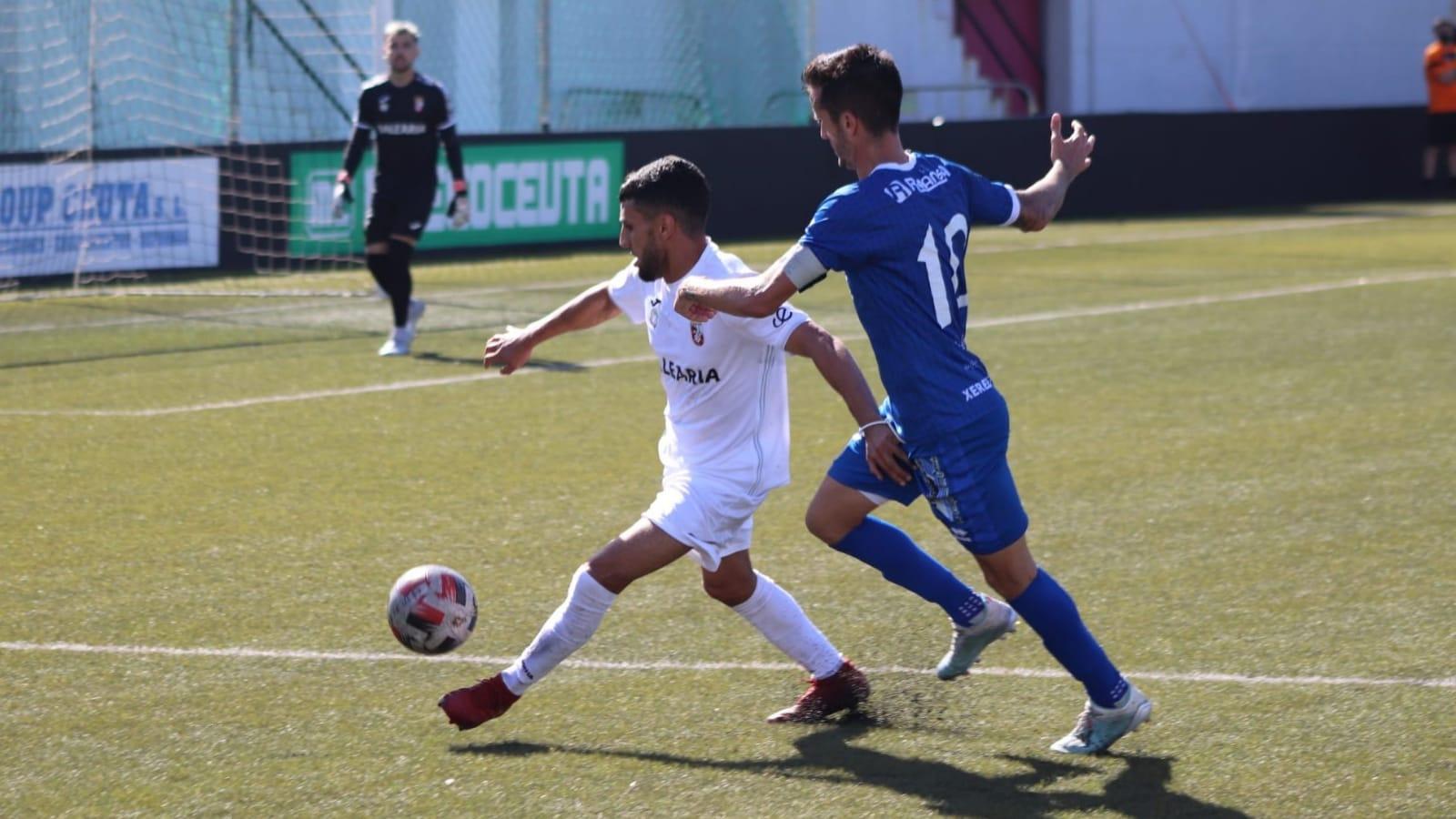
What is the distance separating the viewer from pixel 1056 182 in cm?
521

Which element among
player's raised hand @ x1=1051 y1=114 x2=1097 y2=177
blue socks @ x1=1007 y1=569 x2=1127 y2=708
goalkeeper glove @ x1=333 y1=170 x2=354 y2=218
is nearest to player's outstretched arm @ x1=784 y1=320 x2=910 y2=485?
blue socks @ x1=1007 y1=569 x2=1127 y2=708

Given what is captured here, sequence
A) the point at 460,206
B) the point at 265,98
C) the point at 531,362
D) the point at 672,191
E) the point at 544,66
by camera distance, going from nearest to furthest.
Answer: the point at 672,191 < the point at 531,362 < the point at 460,206 < the point at 544,66 < the point at 265,98

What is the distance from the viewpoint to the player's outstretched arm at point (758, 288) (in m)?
4.63

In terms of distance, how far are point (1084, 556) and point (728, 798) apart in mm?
2841

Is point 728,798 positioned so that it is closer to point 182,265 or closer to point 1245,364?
point 1245,364

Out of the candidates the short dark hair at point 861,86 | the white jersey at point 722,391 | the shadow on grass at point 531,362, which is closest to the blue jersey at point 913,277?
the short dark hair at point 861,86

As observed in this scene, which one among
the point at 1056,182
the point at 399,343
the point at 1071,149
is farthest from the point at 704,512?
the point at 399,343

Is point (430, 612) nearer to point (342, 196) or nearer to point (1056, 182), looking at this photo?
point (1056, 182)

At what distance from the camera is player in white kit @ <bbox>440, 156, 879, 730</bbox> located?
5090mm

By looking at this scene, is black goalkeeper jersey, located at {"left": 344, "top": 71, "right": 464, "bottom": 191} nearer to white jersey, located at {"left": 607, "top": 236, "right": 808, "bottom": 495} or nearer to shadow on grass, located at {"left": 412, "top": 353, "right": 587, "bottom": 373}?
shadow on grass, located at {"left": 412, "top": 353, "right": 587, "bottom": 373}

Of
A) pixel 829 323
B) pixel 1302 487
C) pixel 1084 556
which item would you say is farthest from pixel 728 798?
pixel 829 323

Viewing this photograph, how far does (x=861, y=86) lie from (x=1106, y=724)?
1.72m

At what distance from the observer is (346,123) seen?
22109mm

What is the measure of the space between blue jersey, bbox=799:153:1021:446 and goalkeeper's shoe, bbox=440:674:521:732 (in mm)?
1287
